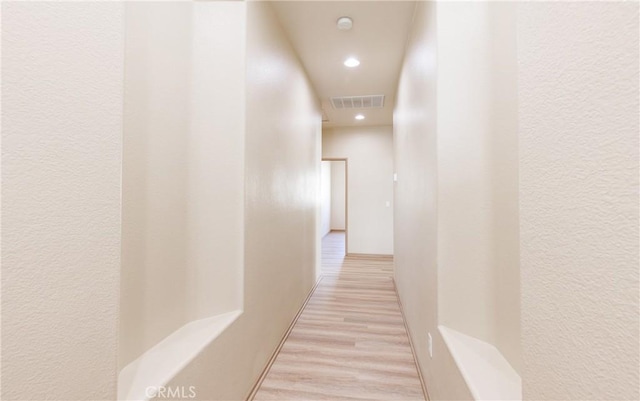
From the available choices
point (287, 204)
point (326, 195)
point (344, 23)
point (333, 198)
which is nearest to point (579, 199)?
point (287, 204)

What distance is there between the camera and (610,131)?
0.47 meters

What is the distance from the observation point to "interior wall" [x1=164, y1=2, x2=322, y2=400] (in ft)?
4.98

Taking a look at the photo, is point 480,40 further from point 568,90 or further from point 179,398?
point 179,398

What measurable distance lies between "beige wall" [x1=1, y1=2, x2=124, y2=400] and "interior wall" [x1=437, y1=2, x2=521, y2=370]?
1.44m

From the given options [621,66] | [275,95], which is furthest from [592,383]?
[275,95]

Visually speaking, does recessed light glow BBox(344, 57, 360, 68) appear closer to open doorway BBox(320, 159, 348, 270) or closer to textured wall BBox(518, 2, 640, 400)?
textured wall BBox(518, 2, 640, 400)

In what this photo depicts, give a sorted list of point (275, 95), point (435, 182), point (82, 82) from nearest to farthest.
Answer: point (82, 82) < point (435, 182) < point (275, 95)

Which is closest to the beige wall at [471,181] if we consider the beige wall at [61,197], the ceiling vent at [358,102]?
the beige wall at [61,197]

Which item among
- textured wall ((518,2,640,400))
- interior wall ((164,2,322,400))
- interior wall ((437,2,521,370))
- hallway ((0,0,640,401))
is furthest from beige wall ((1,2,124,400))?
interior wall ((437,2,521,370))

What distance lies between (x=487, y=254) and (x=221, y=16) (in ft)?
6.54

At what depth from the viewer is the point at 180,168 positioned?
1522 mm

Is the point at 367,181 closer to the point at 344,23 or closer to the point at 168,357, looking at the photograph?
the point at 344,23

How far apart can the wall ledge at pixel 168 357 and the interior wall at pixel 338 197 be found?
28.6 ft

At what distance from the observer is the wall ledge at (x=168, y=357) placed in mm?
1025
